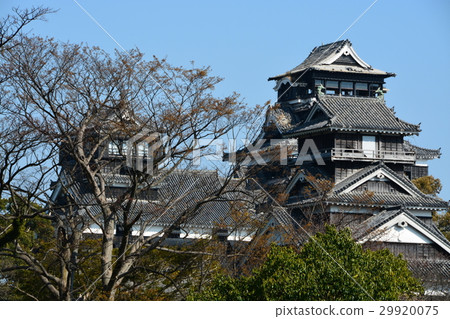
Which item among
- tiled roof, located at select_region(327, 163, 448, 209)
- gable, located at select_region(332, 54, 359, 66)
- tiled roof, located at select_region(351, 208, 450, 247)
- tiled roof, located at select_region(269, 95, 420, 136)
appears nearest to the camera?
tiled roof, located at select_region(351, 208, 450, 247)

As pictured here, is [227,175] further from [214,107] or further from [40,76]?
[40,76]

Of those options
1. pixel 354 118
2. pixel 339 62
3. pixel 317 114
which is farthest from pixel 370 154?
pixel 339 62

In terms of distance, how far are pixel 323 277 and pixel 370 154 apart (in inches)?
878

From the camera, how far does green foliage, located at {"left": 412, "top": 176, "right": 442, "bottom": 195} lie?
4462cm

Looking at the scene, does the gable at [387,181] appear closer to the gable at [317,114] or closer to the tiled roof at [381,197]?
the tiled roof at [381,197]

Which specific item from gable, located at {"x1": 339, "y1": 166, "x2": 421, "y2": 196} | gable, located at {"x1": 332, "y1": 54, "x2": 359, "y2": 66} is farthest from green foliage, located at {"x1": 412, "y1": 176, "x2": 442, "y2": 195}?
gable, located at {"x1": 339, "y1": 166, "x2": 421, "y2": 196}

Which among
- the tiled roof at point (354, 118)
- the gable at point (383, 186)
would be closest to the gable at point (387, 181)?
the gable at point (383, 186)

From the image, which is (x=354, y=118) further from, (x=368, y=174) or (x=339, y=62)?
(x=339, y=62)

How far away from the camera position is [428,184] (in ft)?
147

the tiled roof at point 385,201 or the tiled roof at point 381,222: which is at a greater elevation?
the tiled roof at point 385,201

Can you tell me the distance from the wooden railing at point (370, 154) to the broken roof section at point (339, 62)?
8809 mm

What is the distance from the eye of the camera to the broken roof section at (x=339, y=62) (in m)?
44.3

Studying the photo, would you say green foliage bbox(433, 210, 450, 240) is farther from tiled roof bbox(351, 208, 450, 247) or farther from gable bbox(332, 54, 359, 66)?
gable bbox(332, 54, 359, 66)
